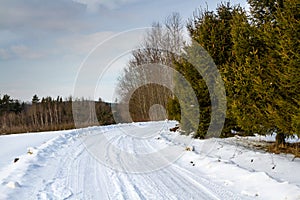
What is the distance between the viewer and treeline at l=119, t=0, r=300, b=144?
5.88 m

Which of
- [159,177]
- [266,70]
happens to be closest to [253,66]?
[266,70]

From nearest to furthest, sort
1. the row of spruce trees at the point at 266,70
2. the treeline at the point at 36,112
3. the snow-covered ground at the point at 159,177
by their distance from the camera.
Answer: the snow-covered ground at the point at 159,177 < the row of spruce trees at the point at 266,70 < the treeline at the point at 36,112

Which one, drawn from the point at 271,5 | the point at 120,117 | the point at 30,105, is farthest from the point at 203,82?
the point at 30,105

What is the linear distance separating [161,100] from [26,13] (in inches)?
833

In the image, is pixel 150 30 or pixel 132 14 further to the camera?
pixel 150 30

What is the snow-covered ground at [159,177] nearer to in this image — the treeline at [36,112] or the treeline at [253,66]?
the treeline at [253,66]

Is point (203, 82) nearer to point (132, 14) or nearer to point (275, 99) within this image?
point (275, 99)

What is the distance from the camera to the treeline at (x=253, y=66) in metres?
5.88

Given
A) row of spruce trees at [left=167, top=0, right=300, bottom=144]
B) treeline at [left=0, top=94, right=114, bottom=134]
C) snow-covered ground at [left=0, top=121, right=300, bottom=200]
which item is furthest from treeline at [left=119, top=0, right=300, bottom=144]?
treeline at [left=0, top=94, right=114, bottom=134]

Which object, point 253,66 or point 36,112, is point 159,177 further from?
point 36,112

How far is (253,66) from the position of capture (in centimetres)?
680

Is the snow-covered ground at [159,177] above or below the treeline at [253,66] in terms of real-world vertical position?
below

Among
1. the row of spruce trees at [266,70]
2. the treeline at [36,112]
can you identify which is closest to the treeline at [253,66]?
the row of spruce trees at [266,70]

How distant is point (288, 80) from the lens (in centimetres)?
602
